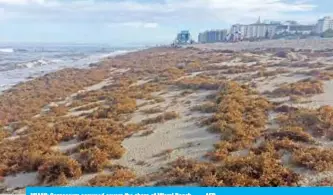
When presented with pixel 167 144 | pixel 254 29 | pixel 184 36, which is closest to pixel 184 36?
pixel 184 36

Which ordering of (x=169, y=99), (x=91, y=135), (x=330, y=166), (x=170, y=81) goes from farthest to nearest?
(x=170, y=81) < (x=169, y=99) < (x=91, y=135) < (x=330, y=166)

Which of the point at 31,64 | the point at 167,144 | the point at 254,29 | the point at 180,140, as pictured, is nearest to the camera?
the point at 167,144

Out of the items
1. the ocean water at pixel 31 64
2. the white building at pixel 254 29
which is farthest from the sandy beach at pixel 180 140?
the white building at pixel 254 29

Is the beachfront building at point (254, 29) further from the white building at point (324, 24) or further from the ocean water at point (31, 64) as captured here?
the ocean water at point (31, 64)

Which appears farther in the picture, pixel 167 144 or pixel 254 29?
pixel 254 29

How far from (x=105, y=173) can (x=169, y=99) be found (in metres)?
14.0

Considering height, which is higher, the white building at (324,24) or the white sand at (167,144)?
the white building at (324,24)

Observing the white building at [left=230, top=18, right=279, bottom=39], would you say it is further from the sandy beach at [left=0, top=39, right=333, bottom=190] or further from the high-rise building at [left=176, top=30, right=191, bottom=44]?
the sandy beach at [left=0, top=39, right=333, bottom=190]

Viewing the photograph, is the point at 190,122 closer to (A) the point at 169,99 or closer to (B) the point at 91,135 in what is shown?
(B) the point at 91,135

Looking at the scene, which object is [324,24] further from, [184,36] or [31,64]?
[31,64]

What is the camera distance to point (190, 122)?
20.9 m

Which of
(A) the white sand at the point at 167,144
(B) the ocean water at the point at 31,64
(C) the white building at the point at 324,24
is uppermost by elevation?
(C) the white building at the point at 324,24

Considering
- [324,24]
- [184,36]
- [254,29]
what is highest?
[324,24]

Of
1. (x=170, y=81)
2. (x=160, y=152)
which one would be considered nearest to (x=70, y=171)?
(x=160, y=152)
